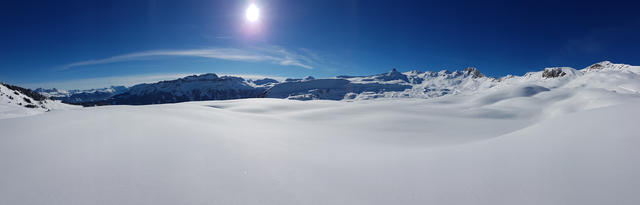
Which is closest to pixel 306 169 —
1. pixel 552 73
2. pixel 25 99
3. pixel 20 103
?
pixel 20 103

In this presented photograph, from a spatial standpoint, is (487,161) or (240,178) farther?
(487,161)

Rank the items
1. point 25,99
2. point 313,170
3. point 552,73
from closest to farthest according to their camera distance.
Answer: point 313,170 → point 25,99 → point 552,73

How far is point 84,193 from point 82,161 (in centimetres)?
111

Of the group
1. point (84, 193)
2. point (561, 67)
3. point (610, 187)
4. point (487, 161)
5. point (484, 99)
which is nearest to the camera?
point (610, 187)

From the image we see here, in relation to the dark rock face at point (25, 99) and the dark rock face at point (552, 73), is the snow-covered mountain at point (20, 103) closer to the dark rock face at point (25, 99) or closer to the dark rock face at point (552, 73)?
the dark rock face at point (25, 99)

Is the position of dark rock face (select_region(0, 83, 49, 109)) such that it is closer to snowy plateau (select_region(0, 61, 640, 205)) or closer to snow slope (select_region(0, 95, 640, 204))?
snowy plateau (select_region(0, 61, 640, 205))

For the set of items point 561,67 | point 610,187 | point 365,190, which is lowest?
point 365,190

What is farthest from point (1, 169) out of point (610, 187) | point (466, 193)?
point (610, 187)

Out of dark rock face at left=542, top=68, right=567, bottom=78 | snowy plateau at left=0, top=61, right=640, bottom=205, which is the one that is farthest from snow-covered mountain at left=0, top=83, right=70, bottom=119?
dark rock face at left=542, top=68, right=567, bottom=78

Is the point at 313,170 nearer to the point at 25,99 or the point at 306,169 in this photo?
the point at 306,169

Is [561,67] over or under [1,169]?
over

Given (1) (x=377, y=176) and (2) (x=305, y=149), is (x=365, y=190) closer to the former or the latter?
(1) (x=377, y=176)

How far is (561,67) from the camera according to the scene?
14750cm

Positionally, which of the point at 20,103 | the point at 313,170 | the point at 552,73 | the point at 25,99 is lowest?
the point at 313,170
